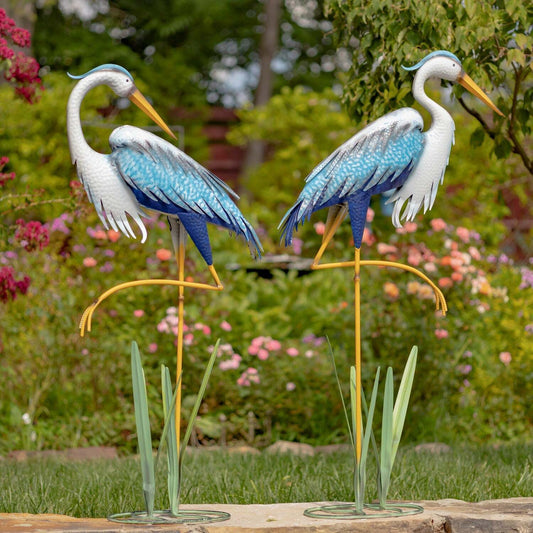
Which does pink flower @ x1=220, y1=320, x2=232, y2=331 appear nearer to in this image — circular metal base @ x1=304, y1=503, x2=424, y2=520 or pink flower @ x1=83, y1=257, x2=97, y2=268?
pink flower @ x1=83, y1=257, x2=97, y2=268

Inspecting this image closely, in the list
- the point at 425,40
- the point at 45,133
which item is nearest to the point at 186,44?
the point at 45,133

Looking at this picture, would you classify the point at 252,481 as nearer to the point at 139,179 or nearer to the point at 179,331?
the point at 179,331

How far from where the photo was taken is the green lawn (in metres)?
4.27

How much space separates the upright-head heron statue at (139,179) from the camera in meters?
3.85

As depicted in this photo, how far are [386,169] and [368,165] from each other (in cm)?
8

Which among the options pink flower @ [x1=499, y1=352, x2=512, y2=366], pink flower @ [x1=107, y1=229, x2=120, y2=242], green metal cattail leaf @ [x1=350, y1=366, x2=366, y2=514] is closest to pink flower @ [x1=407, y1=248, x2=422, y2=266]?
pink flower @ [x1=499, y1=352, x2=512, y2=366]

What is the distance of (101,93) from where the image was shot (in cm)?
1248

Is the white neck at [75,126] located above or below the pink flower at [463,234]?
above

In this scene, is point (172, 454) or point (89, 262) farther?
point (89, 262)

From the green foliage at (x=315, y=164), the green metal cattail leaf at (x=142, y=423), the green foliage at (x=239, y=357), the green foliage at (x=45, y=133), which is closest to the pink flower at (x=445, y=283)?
the green foliage at (x=239, y=357)

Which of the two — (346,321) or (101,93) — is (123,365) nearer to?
(346,321)

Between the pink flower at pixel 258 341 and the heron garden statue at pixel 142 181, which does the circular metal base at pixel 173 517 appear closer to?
the heron garden statue at pixel 142 181

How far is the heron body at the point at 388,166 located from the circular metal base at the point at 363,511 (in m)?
1.12

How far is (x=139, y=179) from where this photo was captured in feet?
12.6
